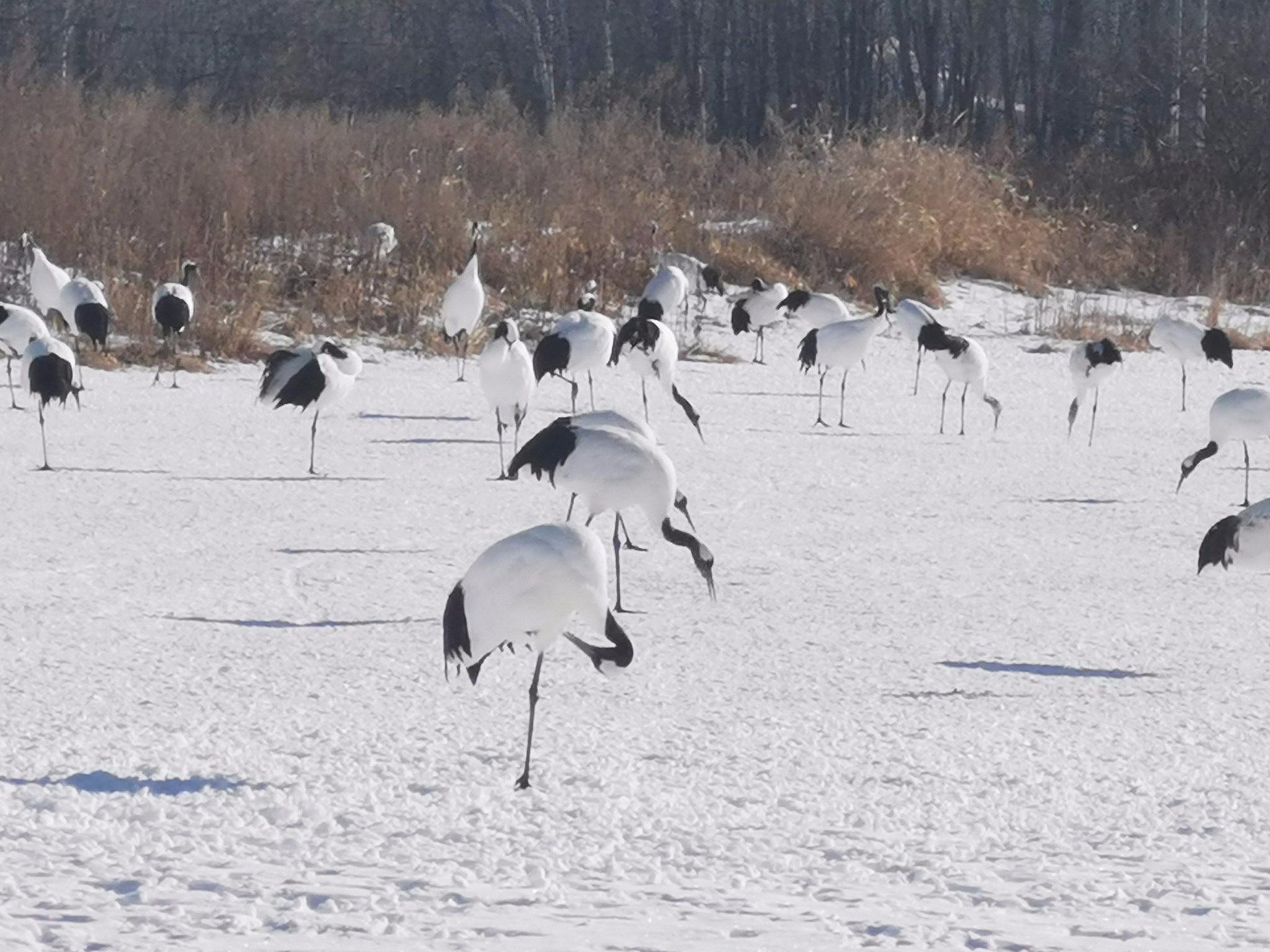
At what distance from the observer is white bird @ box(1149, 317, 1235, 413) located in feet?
53.5

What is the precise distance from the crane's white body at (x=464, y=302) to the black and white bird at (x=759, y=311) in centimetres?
286

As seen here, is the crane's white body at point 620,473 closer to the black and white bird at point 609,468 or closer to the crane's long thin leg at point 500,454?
the black and white bird at point 609,468

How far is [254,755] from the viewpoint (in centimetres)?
554

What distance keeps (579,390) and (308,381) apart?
453cm

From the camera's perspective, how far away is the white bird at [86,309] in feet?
49.1

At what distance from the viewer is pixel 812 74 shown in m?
38.9

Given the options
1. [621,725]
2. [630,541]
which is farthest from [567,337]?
[621,725]

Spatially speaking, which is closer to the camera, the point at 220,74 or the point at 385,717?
the point at 385,717

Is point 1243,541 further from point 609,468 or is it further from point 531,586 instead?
point 531,586

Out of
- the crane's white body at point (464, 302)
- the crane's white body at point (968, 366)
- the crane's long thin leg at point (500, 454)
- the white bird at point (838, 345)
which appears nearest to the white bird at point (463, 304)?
the crane's white body at point (464, 302)

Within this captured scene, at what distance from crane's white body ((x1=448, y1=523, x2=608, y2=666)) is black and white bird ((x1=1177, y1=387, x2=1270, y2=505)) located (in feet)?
22.5

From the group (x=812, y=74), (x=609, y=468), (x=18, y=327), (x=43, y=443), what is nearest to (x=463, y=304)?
(x=18, y=327)

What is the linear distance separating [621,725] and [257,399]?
7044 millimetres

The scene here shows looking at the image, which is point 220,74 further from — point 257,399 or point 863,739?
point 863,739
